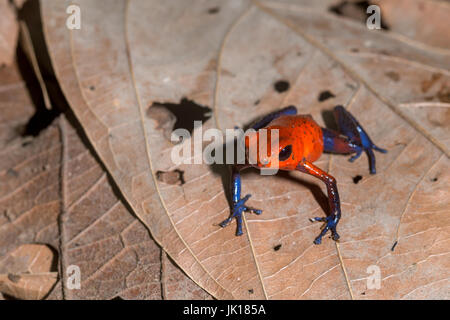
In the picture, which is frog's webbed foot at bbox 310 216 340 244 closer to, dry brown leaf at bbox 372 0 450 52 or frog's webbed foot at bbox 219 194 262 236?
frog's webbed foot at bbox 219 194 262 236

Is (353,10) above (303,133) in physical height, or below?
above

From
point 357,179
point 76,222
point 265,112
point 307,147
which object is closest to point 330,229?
point 357,179

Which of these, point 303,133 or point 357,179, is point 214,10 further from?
point 357,179

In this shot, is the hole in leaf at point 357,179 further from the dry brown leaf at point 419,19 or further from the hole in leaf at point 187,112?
the dry brown leaf at point 419,19

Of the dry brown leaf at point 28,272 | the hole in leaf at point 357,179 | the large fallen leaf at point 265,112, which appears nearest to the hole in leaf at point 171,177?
the large fallen leaf at point 265,112

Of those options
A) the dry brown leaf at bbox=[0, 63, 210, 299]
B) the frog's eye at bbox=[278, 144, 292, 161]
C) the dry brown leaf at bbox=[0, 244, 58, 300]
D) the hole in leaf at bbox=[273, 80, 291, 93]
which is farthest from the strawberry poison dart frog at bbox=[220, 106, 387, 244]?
the dry brown leaf at bbox=[0, 244, 58, 300]

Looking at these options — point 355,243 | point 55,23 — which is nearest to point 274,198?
point 355,243
